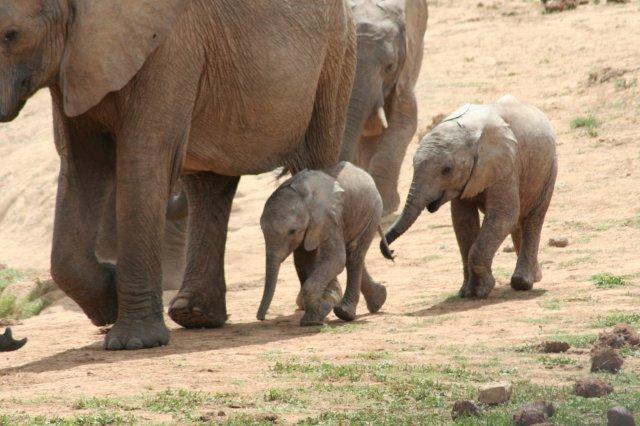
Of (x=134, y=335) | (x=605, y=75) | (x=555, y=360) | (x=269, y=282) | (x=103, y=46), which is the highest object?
(x=103, y=46)

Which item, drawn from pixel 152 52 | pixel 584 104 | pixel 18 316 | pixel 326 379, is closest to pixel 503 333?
pixel 326 379

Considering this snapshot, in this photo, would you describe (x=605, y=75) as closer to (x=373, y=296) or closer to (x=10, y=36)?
(x=373, y=296)

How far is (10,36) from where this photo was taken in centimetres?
761

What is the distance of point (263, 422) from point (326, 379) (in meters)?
0.96

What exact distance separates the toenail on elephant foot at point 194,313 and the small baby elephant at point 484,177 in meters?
1.20

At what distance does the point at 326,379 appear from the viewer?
678 centimetres

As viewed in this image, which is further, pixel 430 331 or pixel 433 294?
pixel 433 294

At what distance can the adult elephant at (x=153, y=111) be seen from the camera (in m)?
7.91

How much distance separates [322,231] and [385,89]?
14.1 feet

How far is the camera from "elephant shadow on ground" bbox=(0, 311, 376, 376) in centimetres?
760

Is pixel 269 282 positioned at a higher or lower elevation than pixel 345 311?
higher

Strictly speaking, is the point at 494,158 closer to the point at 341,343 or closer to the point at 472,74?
the point at 341,343

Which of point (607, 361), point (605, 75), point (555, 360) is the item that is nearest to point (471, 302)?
point (555, 360)

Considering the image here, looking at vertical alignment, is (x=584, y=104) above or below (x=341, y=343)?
above
